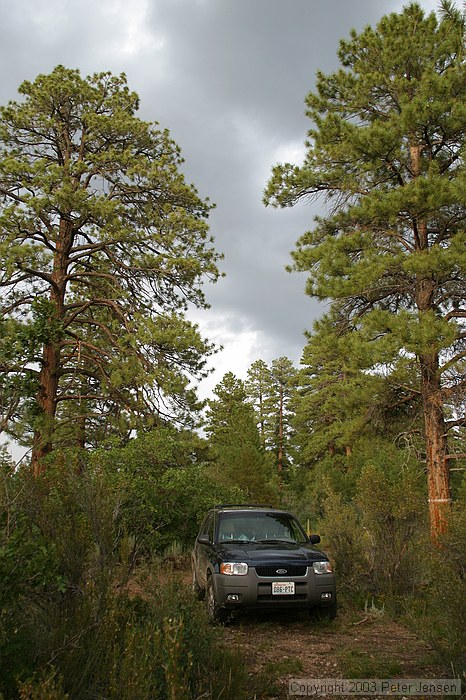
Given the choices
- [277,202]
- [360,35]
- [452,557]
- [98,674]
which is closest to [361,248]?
[277,202]

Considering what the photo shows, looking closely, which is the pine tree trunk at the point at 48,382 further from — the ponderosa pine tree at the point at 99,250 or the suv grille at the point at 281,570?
the suv grille at the point at 281,570

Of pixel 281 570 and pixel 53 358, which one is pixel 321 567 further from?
pixel 53 358

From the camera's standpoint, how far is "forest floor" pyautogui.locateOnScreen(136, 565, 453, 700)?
4.92 metres

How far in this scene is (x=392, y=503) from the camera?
8.22 meters

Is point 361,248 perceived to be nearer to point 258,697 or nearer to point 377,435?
point 377,435

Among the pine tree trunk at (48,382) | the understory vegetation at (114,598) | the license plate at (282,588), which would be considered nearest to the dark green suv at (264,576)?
the license plate at (282,588)

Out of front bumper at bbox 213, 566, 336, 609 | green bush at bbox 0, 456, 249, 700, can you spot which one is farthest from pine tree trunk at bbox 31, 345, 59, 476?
green bush at bbox 0, 456, 249, 700

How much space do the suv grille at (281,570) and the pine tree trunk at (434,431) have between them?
7.56m

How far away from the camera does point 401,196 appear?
517 inches

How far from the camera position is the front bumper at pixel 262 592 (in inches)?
264

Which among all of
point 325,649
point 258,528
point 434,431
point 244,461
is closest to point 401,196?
point 434,431

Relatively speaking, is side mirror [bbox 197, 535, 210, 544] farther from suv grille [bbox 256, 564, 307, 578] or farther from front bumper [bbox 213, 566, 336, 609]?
suv grille [bbox 256, 564, 307, 578]

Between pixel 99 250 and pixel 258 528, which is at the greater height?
pixel 99 250

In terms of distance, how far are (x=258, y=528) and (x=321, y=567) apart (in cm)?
145
